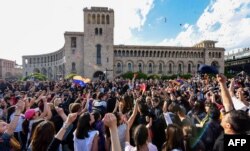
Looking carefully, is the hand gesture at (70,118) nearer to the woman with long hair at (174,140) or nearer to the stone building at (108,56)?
the woman with long hair at (174,140)

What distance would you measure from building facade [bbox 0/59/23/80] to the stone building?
3930cm

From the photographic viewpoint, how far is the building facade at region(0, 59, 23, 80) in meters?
117

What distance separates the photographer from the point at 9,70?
126562mm

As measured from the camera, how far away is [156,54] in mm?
73562

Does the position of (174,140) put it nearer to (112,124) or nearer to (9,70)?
(112,124)

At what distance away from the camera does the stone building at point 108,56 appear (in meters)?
63.8

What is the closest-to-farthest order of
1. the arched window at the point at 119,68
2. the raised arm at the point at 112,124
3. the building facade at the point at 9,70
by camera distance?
the raised arm at the point at 112,124, the arched window at the point at 119,68, the building facade at the point at 9,70

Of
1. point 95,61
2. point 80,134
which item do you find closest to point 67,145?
point 80,134

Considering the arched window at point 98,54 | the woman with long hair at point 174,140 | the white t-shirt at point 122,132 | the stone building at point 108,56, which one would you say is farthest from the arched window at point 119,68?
the woman with long hair at point 174,140

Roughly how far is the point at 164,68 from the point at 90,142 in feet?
228

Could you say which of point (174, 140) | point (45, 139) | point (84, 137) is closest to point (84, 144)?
point (84, 137)

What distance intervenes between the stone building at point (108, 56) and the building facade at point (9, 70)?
3930cm

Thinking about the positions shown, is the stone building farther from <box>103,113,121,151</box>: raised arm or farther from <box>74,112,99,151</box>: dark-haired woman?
<box>103,113,121,151</box>: raised arm

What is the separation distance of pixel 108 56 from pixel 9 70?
76.2m
